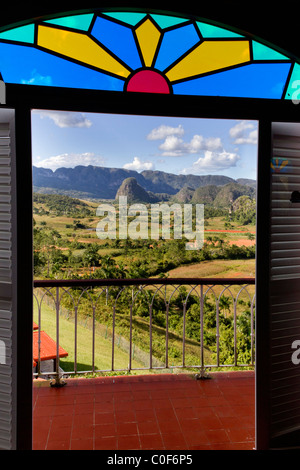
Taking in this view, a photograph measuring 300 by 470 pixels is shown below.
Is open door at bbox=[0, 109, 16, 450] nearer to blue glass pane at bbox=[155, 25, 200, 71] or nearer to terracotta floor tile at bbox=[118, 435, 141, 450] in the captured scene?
terracotta floor tile at bbox=[118, 435, 141, 450]

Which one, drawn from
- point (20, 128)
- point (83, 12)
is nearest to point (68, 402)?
point (20, 128)

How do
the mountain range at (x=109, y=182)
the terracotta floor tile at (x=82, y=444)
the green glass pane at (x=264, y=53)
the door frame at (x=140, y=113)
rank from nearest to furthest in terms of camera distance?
the door frame at (x=140, y=113), the green glass pane at (x=264, y=53), the terracotta floor tile at (x=82, y=444), the mountain range at (x=109, y=182)

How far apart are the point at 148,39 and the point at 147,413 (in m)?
2.49

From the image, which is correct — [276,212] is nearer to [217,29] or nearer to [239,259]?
[217,29]

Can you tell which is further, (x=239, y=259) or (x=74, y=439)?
(x=239, y=259)

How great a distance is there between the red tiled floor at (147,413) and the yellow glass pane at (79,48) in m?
2.25

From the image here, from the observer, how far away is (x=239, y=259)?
15742 mm

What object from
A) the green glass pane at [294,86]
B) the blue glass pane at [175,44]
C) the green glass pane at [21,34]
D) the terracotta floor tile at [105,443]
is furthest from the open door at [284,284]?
the green glass pane at [21,34]

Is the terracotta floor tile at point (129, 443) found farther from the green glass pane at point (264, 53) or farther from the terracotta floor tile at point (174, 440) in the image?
the green glass pane at point (264, 53)

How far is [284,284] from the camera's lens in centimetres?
204

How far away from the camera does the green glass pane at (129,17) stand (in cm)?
191

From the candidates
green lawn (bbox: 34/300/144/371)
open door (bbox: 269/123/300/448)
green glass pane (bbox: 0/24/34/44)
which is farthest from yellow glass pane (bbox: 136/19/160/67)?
green lawn (bbox: 34/300/144/371)

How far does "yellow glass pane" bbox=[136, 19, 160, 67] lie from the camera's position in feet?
6.33

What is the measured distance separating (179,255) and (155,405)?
45.9 ft
